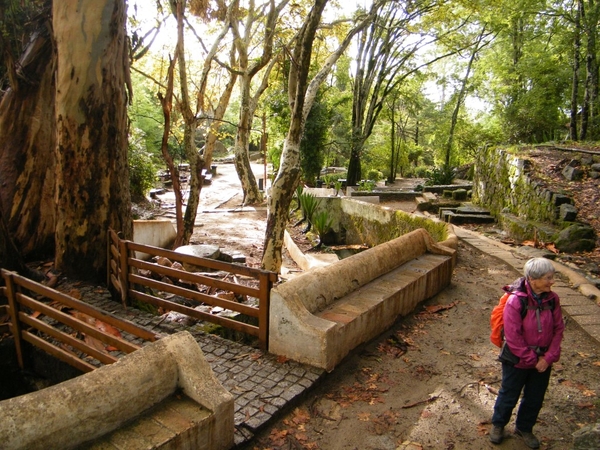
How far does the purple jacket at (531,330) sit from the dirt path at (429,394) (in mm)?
672

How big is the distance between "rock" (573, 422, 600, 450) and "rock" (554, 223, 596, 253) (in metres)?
5.81

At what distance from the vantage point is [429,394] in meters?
3.71

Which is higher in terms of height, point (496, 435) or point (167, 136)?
point (167, 136)

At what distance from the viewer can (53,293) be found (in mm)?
3598

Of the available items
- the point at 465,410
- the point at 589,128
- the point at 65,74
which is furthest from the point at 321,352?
the point at 589,128

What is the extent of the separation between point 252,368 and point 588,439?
7.69 feet

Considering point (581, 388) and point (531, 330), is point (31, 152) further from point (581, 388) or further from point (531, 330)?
point (581, 388)

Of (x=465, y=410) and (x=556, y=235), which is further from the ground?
(x=556, y=235)

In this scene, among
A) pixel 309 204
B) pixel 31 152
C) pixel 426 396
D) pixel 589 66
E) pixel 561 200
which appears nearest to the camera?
pixel 426 396

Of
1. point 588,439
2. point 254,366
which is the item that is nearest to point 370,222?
point 254,366

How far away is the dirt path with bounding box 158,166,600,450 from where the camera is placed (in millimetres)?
3135

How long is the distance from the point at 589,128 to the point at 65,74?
47.2 ft

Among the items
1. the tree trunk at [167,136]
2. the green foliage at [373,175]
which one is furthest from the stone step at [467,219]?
the green foliage at [373,175]

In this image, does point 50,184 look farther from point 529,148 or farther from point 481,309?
point 529,148
